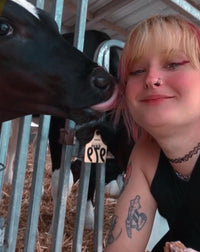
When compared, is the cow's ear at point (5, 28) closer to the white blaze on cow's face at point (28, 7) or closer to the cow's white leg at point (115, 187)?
the white blaze on cow's face at point (28, 7)

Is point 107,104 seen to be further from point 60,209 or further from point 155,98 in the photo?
point 60,209

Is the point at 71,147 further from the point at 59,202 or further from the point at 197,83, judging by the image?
the point at 197,83

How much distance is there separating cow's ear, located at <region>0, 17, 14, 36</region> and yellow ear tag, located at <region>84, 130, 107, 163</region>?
1.87ft

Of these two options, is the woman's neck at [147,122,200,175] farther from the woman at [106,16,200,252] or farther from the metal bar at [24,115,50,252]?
the metal bar at [24,115,50,252]

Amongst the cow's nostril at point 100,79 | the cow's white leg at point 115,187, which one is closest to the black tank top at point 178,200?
the cow's nostril at point 100,79

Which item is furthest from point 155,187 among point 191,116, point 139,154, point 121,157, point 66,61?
point 121,157

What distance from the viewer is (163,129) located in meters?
0.93

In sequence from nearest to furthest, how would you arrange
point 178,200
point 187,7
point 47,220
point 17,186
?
point 178,200 < point 17,186 < point 187,7 < point 47,220

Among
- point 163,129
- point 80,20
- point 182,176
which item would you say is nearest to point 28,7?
point 80,20

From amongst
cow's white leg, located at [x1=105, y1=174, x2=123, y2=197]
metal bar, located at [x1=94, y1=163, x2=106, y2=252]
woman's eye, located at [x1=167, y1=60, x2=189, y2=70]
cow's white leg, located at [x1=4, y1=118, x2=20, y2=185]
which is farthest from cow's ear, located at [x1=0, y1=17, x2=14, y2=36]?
cow's white leg, located at [x1=105, y1=174, x2=123, y2=197]

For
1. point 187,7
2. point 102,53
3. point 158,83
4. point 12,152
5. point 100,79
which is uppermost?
point 187,7

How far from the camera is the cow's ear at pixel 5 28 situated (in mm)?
1056

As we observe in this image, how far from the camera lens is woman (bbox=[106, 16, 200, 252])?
90 centimetres

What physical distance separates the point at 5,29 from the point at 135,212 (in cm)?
70
